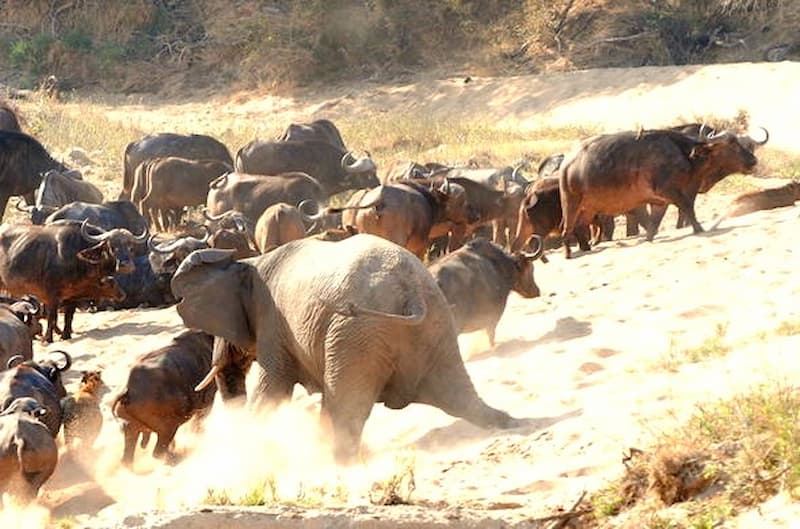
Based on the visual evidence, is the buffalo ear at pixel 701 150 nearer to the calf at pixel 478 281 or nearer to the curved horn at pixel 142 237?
the calf at pixel 478 281

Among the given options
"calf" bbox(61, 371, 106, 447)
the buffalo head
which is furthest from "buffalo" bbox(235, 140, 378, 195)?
"calf" bbox(61, 371, 106, 447)

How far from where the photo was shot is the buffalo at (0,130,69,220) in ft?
74.0

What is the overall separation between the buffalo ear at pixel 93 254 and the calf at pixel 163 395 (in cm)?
494

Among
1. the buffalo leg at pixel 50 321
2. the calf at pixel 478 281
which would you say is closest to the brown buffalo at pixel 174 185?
the buffalo leg at pixel 50 321

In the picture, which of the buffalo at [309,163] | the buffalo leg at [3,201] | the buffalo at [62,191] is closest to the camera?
the buffalo at [62,191]

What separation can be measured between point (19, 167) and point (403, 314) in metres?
14.2

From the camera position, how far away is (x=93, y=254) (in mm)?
16281

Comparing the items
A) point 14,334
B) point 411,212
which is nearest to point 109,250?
point 411,212

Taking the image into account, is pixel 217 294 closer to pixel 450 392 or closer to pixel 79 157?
pixel 450 392

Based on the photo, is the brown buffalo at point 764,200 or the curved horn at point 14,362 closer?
the curved horn at point 14,362

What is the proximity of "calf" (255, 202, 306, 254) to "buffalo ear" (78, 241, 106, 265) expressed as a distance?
1780mm

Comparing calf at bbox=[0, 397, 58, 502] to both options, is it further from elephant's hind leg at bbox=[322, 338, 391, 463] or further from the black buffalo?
the black buffalo

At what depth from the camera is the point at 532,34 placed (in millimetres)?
43406

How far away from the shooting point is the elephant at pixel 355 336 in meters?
9.72
